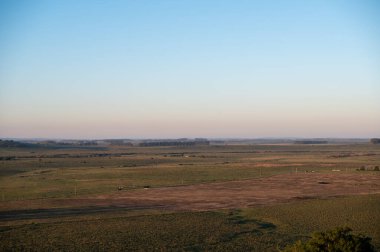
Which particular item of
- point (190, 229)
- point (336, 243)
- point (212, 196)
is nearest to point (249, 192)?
point (212, 196)

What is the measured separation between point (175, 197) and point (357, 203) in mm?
16758

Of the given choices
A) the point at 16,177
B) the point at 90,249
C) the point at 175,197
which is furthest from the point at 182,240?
the point at 16,177

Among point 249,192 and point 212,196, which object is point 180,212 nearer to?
point 212,196

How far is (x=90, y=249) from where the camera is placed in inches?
928

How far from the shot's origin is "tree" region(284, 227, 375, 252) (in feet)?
45.9

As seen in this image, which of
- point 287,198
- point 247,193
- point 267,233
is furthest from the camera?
point 247,193

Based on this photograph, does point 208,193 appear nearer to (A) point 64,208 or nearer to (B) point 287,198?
(B) point 287,198

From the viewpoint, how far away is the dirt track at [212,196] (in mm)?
36594

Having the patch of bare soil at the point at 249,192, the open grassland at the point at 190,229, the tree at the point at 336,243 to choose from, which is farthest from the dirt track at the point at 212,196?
the tree at the point at 336,243

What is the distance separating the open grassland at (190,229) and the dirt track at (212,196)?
306cm

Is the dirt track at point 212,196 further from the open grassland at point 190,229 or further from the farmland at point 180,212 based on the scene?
the open grassland at point 190,229

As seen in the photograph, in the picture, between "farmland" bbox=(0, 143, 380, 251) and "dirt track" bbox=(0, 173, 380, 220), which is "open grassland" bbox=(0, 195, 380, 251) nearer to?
"farmland" bbox=(0, 143, 380, 251)

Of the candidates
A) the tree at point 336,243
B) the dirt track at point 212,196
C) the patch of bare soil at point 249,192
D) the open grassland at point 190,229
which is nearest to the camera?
the tree at point 336,243

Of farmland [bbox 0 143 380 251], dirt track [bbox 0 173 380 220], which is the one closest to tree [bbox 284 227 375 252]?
farmland [bbox 0 143 380 251]
